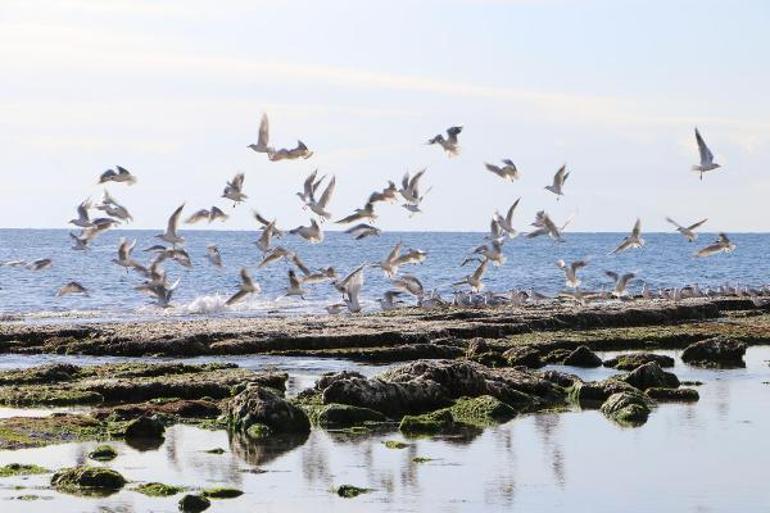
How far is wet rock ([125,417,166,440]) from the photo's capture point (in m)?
20.8

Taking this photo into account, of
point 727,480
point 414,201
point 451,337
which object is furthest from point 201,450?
point 451,337

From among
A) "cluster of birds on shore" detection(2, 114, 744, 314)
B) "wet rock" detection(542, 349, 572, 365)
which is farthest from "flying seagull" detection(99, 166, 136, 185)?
"wet rock" detection(542, 349, 572, 365)

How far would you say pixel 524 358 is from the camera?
30.6 meters

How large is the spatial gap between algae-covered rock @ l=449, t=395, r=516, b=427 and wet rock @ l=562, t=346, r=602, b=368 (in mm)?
7740

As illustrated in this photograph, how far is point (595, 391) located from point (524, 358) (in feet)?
17.7

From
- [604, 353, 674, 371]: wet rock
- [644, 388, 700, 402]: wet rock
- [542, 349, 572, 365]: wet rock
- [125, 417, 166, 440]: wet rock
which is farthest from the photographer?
[542, 349, 572, 365]: wet rock

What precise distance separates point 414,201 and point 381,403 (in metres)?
8.43

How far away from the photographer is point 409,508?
16.3m

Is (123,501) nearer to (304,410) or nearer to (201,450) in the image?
(201,450)

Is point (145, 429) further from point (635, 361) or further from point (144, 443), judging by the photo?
point (635, 361)

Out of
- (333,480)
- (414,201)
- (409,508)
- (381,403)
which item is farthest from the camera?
(414,201)

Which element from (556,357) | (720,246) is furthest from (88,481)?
(720,246)

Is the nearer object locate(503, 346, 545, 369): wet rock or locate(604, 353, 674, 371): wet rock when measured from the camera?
locate(604, 353, 674, 371): wet rock

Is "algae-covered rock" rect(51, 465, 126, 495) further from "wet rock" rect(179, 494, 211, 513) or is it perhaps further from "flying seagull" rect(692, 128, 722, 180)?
"flying seagull" rect(692, 128, 722, 180)
